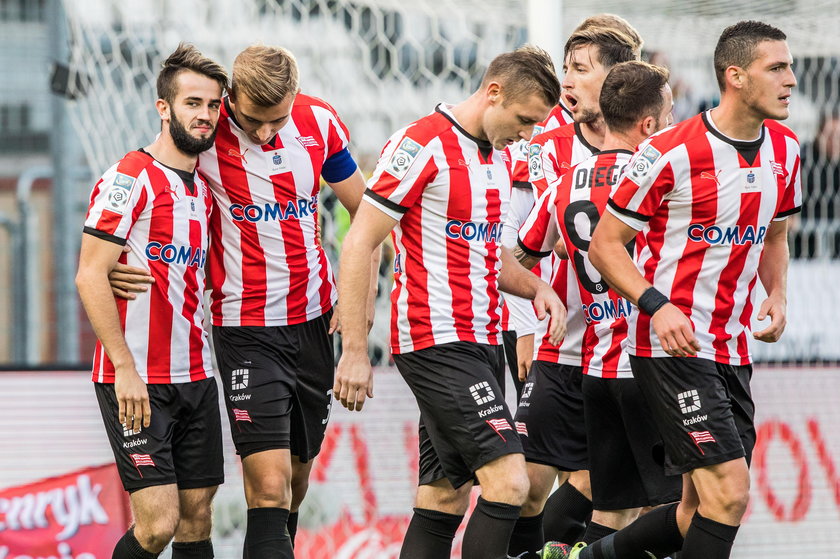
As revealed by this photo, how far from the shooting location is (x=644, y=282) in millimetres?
3768

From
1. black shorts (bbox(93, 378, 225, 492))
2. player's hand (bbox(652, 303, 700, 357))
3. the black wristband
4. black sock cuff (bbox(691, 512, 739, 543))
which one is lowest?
black sock cuff (bbox(691, 512, 739, 543))

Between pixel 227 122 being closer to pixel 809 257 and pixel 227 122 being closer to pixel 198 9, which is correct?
pixel 198 9

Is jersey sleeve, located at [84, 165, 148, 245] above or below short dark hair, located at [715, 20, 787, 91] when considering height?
below

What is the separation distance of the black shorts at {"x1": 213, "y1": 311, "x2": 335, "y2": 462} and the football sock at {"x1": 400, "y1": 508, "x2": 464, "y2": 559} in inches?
21.7

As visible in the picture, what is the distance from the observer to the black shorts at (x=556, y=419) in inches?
176

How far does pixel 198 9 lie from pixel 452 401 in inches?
144

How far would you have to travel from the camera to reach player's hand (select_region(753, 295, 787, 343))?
159 inches

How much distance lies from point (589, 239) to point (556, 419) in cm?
74

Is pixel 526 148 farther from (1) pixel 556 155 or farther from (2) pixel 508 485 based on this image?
(2) pixel 508 485

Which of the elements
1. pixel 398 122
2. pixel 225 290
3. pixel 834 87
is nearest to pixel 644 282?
pixel 225 290

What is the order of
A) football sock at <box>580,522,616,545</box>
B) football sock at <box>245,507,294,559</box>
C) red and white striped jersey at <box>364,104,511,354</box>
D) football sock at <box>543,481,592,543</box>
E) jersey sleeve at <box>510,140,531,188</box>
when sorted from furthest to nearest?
jersey sleeve at <box>510,140,531,188</box> < football sock at <box>543,481,592,543</box> < football sock at <box>580,522,616,545</box> < football sock at <box>245,507,294,559</box> < red and white striped jersey at <box>364,104,511,354</box>

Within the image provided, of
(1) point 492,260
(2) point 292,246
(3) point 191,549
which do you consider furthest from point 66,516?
(1) point 492,260

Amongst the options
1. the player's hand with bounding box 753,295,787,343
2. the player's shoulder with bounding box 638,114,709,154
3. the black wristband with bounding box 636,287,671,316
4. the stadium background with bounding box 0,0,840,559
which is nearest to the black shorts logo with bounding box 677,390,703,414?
the black wristband with bounding box 636,287,671,316

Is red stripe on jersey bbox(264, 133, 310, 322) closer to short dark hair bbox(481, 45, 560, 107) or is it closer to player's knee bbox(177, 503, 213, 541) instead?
player's knee bbox(177, 503, 213, 541)
